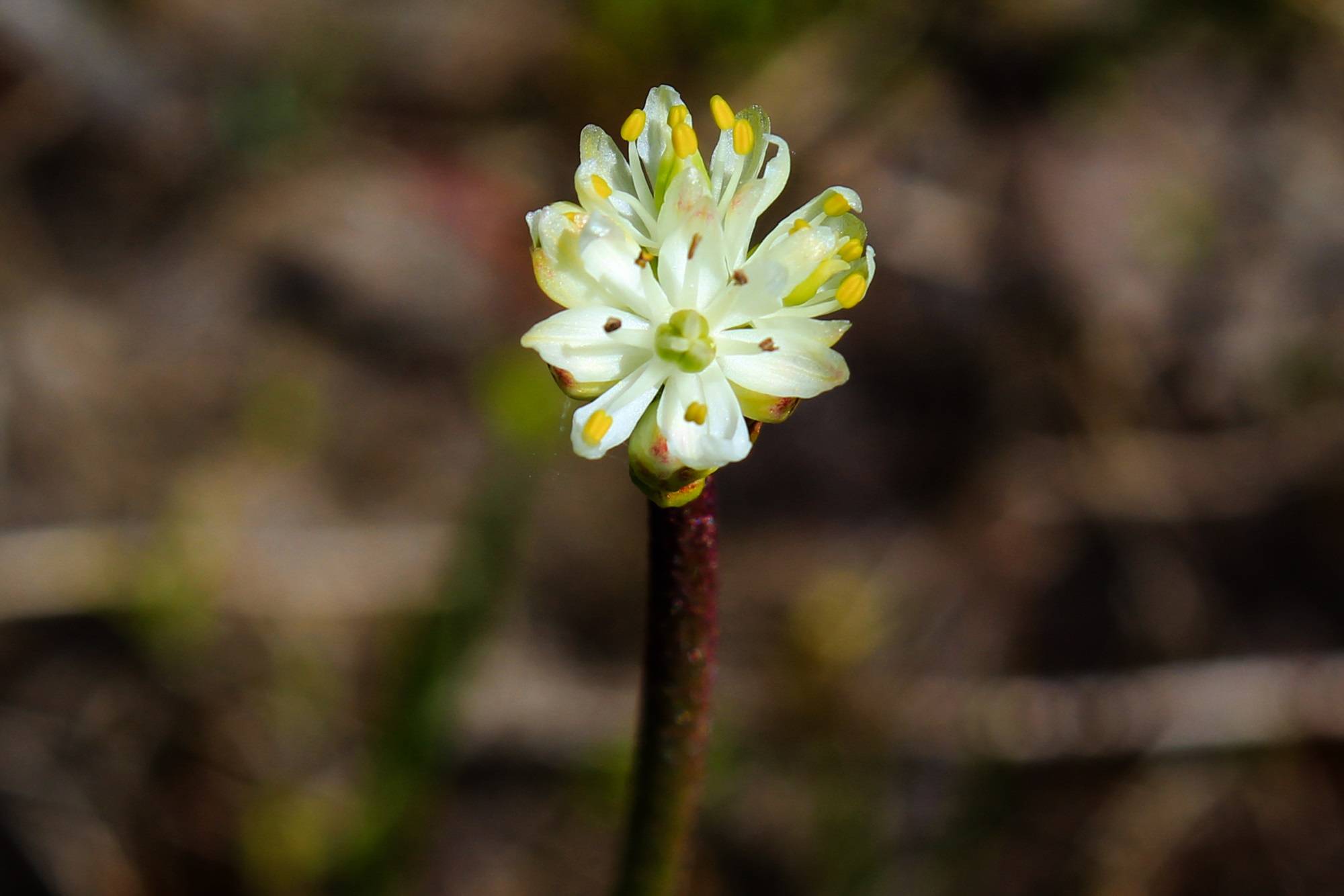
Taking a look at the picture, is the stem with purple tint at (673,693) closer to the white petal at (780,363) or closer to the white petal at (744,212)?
the white petal at (780,363)

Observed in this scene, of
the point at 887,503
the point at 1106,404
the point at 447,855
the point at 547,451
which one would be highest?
the point at 1106,404

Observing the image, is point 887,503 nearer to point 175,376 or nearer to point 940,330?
point 940,330

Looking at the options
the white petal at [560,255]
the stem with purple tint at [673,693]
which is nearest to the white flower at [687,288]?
the white petal at [560,255]

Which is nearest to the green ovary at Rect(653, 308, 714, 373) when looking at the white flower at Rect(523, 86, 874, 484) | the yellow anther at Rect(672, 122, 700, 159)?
the white flower at Rect(523, 86, 874, 484)

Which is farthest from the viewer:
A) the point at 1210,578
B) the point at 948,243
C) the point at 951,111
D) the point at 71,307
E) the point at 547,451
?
the point at 951,111

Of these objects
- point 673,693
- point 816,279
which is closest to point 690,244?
point 816,279

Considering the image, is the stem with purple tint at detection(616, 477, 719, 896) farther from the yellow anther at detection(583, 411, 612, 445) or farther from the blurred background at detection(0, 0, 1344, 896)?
the blurred background at detection(0, 0, 1344, 896)

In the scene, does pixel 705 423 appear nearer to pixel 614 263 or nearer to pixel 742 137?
pixel 614 263

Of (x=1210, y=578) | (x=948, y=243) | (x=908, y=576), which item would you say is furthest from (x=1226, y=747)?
(x=948, y=243)
